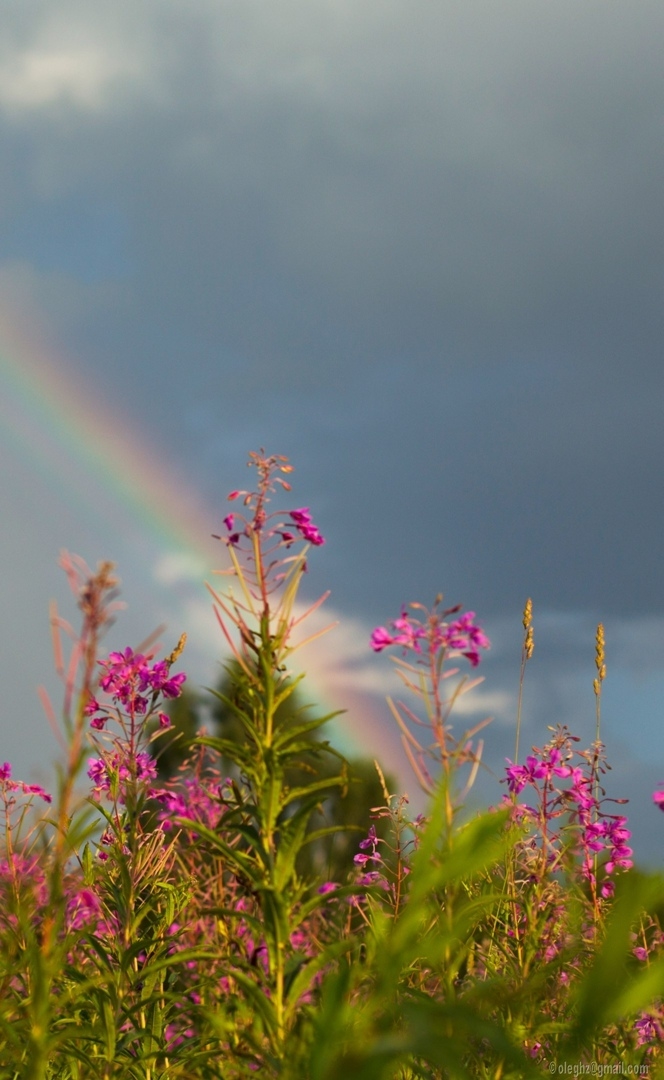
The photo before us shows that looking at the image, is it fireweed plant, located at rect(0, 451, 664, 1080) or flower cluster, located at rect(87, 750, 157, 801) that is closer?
fireweed plant, located at rect(0, 451, 664, 1080)

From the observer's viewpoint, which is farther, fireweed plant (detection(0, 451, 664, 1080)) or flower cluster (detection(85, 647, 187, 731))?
flower cluster (detection(85, 647, 187, 731))

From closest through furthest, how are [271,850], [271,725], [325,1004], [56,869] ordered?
[325,1004] < [56,869] < [271,850] < [271,725]

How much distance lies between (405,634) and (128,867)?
1.64 meters

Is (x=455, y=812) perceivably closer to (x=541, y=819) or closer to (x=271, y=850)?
(x=271, y=850)

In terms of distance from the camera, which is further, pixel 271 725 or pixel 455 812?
pixel 455 812

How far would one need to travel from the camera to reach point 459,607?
11.1 feet

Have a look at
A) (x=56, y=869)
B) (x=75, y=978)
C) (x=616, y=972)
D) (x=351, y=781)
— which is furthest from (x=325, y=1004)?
(x=75, y=978)

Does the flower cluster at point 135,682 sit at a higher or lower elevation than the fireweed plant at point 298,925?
higher

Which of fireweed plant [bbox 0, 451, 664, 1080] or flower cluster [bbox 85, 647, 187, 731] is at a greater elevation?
flower cluster [bbox 85, 647, 187, 731]

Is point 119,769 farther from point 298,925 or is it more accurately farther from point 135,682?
point 298,925

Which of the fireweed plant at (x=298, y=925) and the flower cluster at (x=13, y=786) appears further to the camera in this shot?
the flower cluster at (x=13, y=786)

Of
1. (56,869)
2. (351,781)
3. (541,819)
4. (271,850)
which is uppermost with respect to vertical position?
(541,819)

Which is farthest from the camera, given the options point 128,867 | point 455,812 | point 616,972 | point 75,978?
point 128,867

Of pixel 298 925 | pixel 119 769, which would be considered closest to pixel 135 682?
pixel 119 769
